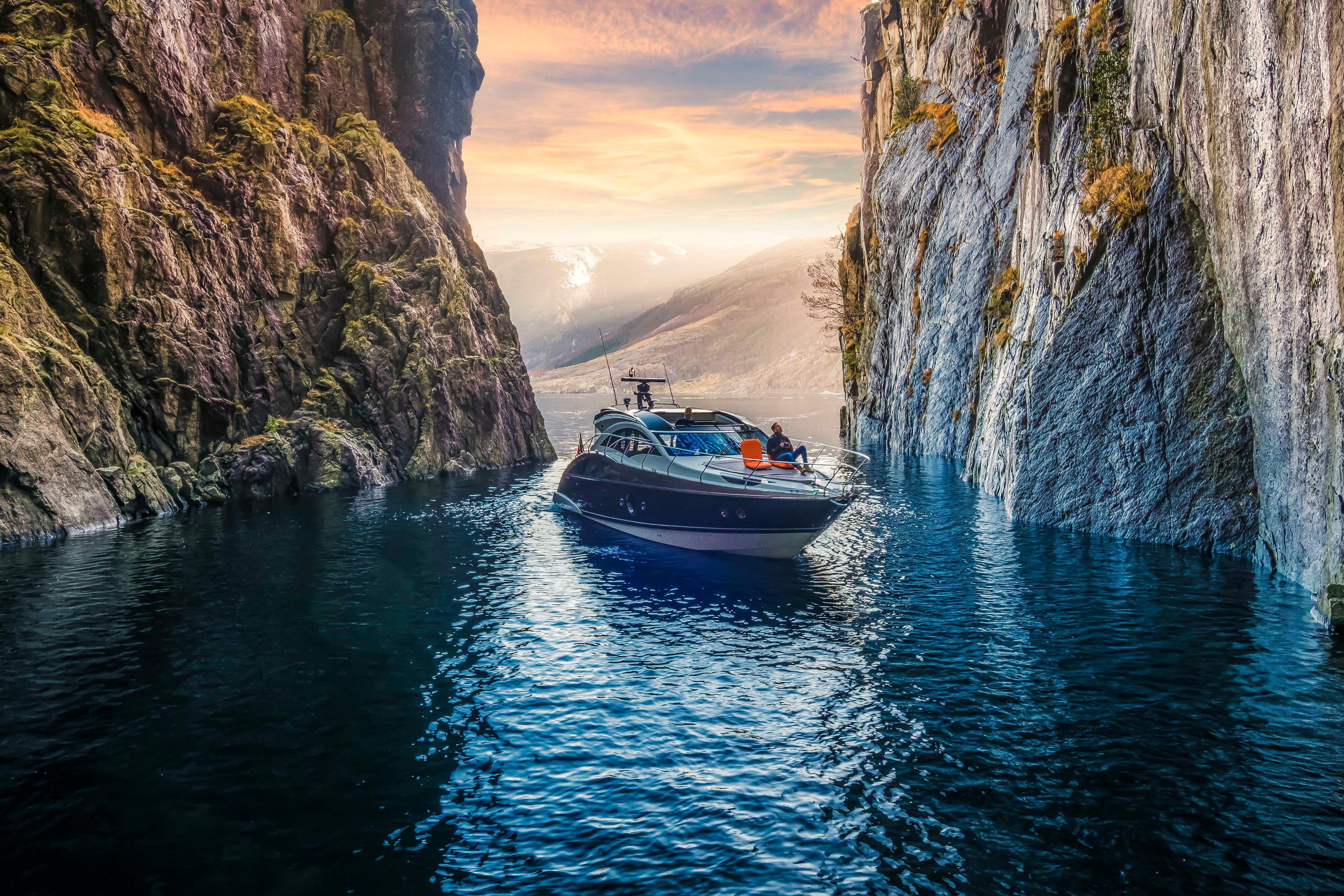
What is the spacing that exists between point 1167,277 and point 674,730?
2269cm

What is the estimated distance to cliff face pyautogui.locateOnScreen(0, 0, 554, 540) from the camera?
1383 inches

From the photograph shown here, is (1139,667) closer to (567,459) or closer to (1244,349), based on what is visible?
(1244,349)

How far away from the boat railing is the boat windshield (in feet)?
0.39

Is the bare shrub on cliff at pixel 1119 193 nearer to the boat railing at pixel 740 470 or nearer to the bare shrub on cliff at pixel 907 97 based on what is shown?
the boat railing at pixel 740 470

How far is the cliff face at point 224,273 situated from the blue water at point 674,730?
12.4 meters

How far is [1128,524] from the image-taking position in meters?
27.8

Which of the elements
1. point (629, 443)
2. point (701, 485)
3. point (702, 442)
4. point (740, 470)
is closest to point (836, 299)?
point (629, 443)

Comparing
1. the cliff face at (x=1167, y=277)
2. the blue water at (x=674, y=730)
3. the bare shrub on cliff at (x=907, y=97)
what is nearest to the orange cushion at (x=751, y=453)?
the blue water at (x=674, y=730)

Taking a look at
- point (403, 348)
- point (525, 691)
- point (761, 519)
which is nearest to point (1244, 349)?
point (761, 519)

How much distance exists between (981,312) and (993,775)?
43.2 meters

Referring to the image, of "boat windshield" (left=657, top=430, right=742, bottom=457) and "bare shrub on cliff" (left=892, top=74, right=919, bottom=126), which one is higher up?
"bare shrub on cliff" (left=892, top=74, right=919, bottom=126)

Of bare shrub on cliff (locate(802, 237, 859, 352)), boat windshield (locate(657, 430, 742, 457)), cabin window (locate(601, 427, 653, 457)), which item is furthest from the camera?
bare shrub on cliff (locate(802, 237, 859, 352))

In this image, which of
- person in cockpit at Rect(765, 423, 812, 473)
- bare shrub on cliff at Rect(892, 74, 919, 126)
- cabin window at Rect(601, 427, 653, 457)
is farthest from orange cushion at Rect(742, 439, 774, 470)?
bare shrub on cliff at Rect(892, 74, 919, 126)

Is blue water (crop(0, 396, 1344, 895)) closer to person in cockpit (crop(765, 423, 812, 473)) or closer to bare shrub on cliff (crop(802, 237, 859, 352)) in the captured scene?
person in cockpit (crop(765, 423, 812, 473))
